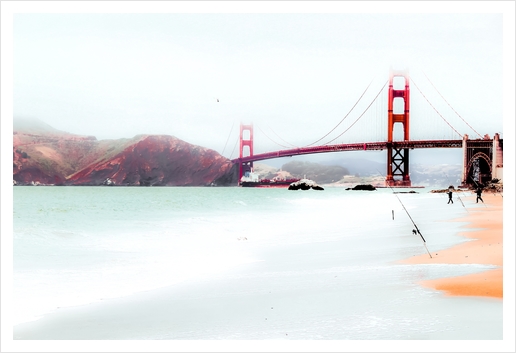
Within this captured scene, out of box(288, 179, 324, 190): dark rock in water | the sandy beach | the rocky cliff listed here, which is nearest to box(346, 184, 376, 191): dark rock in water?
box(288, 179, 324, 190): dark rock in water

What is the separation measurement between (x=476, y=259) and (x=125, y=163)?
25835 millimetres

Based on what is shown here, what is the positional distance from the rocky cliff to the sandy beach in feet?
33.4

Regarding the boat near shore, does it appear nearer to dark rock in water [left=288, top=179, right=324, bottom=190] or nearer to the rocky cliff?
dark rock in water [left=288, top=179, right=324, bottom=190]

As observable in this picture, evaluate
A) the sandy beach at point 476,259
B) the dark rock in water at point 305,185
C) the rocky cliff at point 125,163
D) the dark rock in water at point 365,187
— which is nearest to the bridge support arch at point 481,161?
the sandy beach at point 476,259

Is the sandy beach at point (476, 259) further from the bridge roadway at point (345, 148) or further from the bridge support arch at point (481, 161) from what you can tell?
the bridge roadway at point (345, 148)

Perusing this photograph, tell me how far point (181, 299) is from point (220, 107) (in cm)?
576

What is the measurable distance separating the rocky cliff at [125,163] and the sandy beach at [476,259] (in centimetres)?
1018

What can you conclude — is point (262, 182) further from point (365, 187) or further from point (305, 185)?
point (365, 187)

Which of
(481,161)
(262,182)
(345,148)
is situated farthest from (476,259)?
(262,182)

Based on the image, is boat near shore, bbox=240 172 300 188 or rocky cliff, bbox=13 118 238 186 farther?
boat near shore, bbox=240 172 300 188

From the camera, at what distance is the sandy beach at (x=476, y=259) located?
3953 millimetres

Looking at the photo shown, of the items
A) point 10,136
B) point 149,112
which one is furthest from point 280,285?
point 149,112

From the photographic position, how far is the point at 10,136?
230 inches

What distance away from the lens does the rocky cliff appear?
56.3 feet
